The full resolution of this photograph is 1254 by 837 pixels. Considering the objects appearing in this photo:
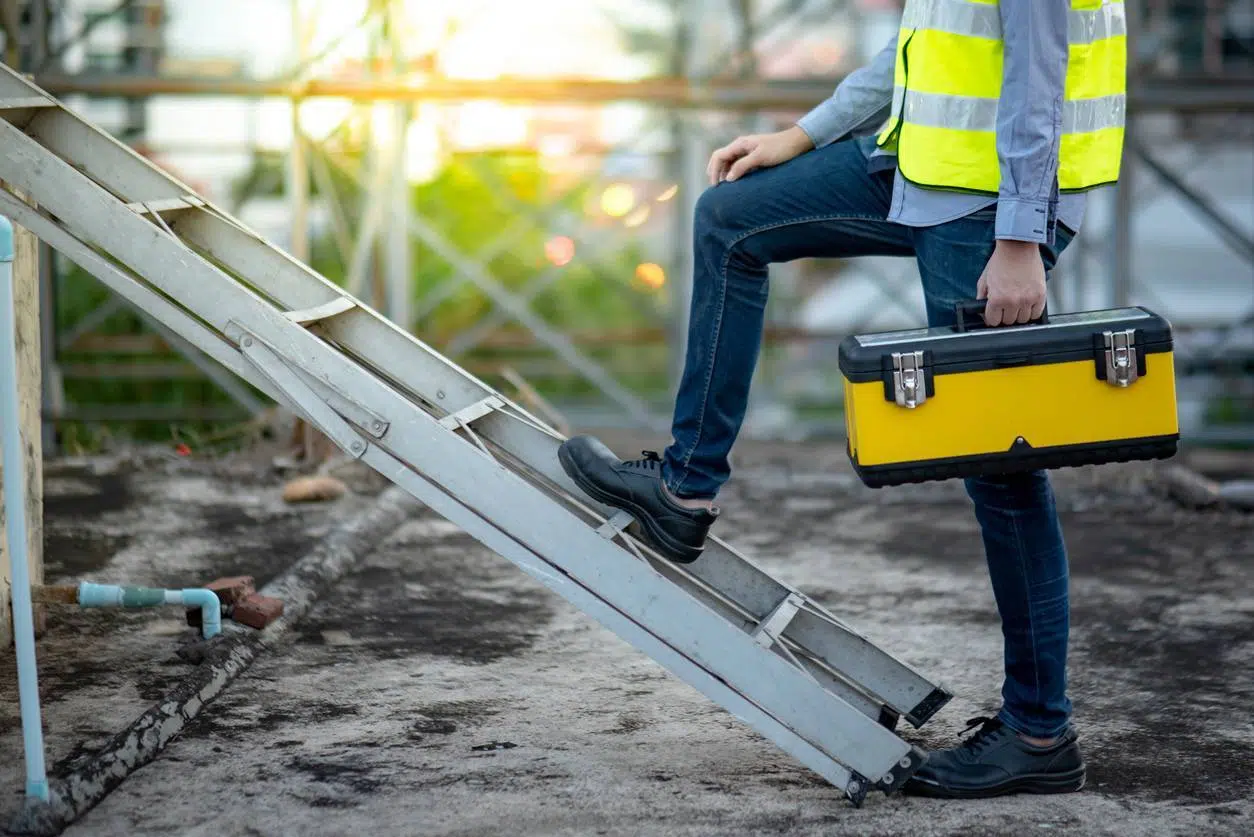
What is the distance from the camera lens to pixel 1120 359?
276 cm

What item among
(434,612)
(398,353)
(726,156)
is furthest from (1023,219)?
(434,612)

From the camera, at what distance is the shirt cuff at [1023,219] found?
2.70 m

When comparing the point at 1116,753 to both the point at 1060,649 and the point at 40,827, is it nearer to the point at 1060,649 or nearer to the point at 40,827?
the point at 1060,649

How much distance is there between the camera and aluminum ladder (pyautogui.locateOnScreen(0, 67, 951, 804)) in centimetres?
294

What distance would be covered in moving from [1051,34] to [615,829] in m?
1.66

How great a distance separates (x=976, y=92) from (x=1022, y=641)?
1.08m

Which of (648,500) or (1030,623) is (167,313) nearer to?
(648,500)

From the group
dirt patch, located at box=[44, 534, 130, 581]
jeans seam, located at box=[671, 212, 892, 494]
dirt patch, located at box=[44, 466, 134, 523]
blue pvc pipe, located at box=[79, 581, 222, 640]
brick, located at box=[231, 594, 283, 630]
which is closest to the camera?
jeans seam, located at box=[671, 212, 892, 494]

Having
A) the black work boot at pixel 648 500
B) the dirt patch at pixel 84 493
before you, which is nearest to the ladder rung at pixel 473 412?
the black work boot at pixel 648 500

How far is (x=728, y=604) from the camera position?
3309mm

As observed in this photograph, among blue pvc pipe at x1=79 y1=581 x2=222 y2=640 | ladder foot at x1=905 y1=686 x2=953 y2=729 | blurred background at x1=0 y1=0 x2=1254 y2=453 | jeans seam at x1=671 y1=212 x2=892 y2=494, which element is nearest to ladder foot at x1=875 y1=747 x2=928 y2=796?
ladder foot at x1=905 y1=686 x2=953 y2=729

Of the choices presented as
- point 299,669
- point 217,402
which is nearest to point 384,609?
point 299,669

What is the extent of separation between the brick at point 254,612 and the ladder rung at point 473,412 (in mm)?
1070

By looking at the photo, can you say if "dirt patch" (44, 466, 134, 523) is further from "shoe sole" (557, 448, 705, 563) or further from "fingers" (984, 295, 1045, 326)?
"fingers" (984, 295, 1045, 326)
